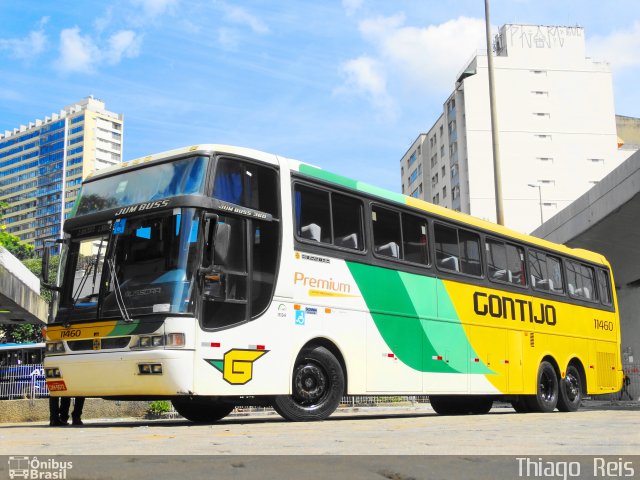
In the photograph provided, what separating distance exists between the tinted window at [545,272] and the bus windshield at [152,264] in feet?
28.4

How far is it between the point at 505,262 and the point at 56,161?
502 ft

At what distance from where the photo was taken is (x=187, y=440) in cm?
645

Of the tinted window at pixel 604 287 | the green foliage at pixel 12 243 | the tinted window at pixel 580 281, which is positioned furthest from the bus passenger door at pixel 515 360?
the green foliage at pixel 12 243

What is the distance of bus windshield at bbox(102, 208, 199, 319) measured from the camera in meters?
8.92

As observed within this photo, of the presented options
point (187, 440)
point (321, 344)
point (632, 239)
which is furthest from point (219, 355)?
point (632, 239)

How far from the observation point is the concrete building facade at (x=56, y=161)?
154 meters

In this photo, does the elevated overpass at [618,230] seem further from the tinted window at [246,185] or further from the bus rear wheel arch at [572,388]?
the tinted window at [246,185]

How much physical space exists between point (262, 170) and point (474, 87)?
66838mm

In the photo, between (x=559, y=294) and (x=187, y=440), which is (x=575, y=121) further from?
(x=187, y=440)

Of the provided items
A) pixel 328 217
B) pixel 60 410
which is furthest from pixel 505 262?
pixel 60 410

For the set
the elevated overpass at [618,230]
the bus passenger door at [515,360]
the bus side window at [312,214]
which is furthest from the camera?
the elevated overpass at [618,230]

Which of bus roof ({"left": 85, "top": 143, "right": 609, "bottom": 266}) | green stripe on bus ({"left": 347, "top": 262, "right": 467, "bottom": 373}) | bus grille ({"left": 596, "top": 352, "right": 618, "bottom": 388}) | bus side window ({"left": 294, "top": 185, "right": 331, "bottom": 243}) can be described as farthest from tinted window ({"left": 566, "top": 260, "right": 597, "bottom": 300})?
bus side window ({"left": 294, "top": 185, "right": 331, "bottom": 243})

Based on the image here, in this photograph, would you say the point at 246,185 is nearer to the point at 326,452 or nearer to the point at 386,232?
the point at 386,232

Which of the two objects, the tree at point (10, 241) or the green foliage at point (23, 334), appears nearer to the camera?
the tree at point (10, 241)
